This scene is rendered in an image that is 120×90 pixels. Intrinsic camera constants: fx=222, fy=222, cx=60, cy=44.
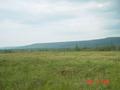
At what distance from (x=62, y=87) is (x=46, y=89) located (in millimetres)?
457

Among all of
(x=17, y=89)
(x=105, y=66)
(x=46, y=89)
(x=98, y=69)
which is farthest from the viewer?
(x=105, y=66)

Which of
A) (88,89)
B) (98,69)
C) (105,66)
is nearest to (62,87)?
(88,89)

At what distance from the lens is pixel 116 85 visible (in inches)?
227

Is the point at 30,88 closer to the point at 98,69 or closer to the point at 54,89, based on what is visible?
the point at 54,89

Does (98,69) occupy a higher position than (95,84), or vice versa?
(95,84)

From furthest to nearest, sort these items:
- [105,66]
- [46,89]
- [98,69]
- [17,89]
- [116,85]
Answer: [105,66], [98,69], [17,89], [116,85], [46,89]

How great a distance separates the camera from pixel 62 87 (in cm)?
558

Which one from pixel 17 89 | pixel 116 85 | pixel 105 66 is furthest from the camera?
pixel 105 66

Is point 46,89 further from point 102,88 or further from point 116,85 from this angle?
point 116,85

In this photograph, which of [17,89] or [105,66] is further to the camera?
[105,66]

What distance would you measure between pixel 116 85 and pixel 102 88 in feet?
1.75

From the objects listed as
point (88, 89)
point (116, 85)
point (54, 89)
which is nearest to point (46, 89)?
point (54, 89)

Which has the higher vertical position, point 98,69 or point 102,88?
point 102,88

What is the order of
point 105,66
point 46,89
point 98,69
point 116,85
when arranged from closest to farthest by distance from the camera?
point 46,89 < point 116,85 < point 98,69 < point 105,66
